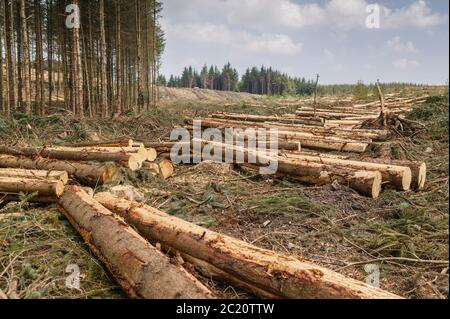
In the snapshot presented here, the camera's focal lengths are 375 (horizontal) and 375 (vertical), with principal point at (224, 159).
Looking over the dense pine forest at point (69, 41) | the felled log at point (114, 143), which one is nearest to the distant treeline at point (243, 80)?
the dense pine forest at point (69, 41)

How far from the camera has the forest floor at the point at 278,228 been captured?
3.36 m

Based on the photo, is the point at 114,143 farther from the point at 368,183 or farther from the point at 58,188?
the point at 368,183

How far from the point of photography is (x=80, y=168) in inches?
246

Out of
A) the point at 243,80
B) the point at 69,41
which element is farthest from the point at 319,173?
the point at 243,80

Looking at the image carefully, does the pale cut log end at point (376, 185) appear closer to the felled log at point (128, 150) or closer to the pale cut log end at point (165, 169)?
the pale cut log end at point (165, 169)

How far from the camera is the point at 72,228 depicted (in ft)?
15.1

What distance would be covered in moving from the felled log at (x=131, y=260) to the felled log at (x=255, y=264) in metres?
0.37

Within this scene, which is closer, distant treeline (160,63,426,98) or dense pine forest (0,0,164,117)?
dense pine forest (0,0,164,117)

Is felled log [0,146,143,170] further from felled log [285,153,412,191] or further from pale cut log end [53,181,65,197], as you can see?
felled log [285,153,412,191]

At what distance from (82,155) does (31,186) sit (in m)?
1.79

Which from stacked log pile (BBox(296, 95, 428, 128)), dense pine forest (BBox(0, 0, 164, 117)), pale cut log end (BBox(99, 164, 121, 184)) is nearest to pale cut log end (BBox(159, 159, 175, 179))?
pale cut log end (BBox(99, 164, 121, 184))

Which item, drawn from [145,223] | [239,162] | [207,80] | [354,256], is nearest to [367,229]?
[354,256]

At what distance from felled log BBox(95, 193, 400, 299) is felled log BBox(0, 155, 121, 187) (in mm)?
2084

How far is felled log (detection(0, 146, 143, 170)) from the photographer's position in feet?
22.6
